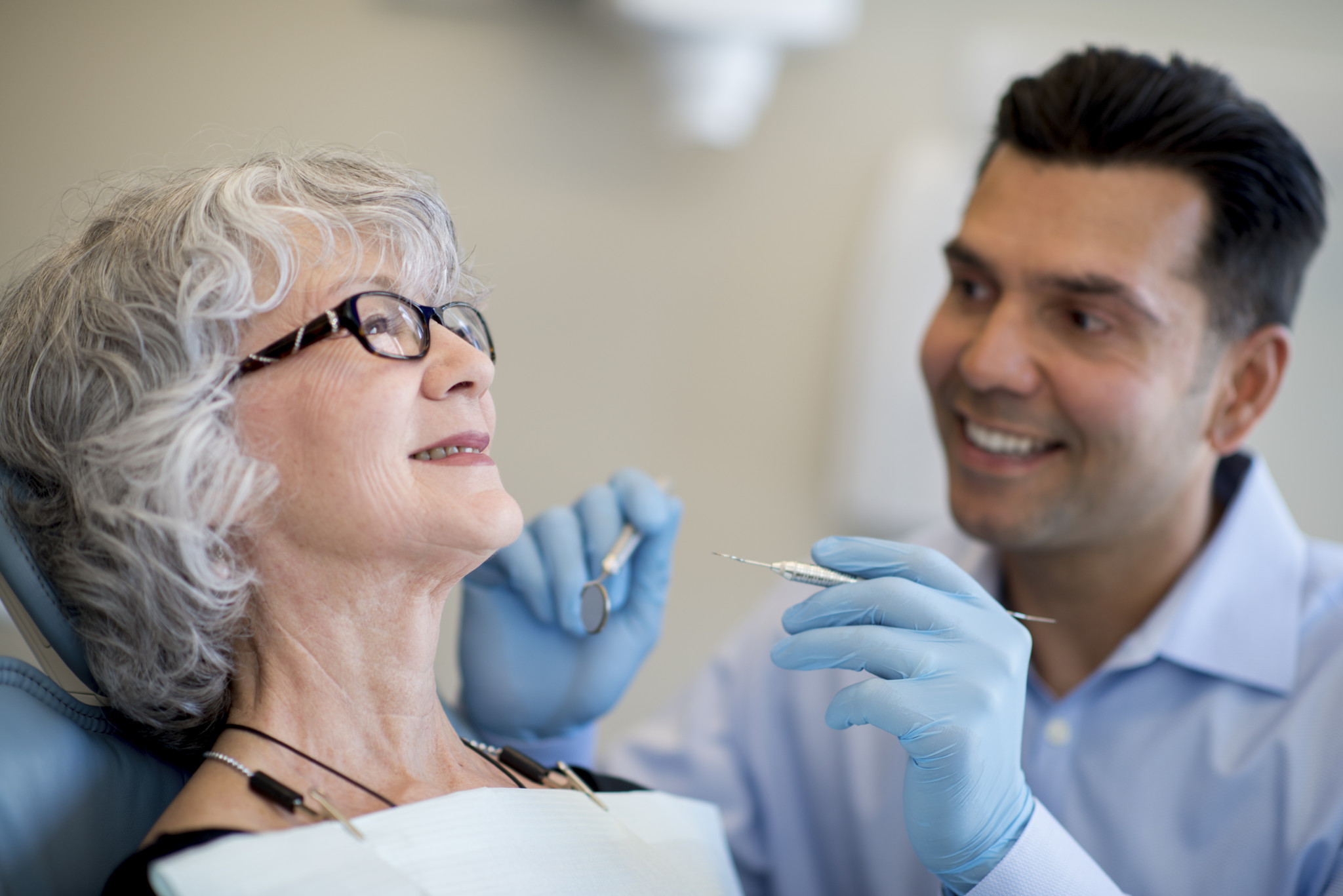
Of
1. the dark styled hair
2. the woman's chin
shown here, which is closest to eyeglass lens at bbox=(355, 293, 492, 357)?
the woman's chin

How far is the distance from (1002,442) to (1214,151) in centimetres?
50

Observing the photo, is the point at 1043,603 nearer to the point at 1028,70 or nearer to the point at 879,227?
the point at 879,227

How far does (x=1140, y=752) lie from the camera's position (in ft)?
4.56

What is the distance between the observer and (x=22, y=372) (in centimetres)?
94

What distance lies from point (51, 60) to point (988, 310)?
1.36 metres

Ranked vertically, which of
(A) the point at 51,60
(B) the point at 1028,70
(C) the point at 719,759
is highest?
(B) the point at 1028,70

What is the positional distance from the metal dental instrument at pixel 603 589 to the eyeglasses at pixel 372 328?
38 cm

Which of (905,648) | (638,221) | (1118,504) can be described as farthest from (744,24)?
(905,648)

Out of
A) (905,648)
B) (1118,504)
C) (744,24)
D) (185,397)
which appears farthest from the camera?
(744,24)

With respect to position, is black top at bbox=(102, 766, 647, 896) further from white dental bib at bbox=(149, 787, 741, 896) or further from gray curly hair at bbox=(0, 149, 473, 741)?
gray curly hair at bbox=(0, 149, 473, 741)

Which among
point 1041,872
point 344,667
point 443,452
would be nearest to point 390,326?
point 443,452

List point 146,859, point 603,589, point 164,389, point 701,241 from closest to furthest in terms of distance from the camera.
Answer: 1. point 146,859
2. point 164,389
3. point 603,589
4. point 701,241

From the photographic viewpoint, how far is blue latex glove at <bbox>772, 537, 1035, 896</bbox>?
3.19 ft

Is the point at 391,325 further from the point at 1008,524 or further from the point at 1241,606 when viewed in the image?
the point at 1241,606
